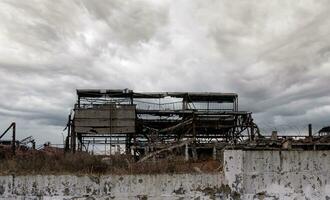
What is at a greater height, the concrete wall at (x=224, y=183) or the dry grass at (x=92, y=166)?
the dry grass at (x=92, y=166)

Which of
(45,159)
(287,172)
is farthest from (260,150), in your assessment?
(45,159)

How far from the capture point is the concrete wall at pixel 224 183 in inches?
532

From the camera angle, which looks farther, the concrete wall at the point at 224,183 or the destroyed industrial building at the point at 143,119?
the destroyed industrial building at the point at 143,119

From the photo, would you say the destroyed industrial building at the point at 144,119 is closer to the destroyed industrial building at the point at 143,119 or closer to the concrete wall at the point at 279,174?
the destroyed industrial building at the point at 143,119

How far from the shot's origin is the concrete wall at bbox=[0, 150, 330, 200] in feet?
44.3

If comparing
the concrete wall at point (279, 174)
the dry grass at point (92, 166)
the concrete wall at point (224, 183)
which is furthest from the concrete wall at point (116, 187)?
the concrete wall at point (279, 174)

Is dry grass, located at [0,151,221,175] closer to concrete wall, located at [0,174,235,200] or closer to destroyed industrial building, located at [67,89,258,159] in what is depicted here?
concrete wall, located at [0,174,235,200]

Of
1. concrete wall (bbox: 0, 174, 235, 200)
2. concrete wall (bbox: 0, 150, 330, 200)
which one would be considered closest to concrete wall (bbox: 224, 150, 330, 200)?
concrete wall (bbox: 0, 150, 330, 200)

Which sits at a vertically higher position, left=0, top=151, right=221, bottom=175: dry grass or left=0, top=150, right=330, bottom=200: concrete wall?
left=0, top=151, right=221, bottom=175: dry grass

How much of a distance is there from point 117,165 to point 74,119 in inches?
549

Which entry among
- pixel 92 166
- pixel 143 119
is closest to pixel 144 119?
pixel 143 119

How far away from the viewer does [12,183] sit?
44.2 ft

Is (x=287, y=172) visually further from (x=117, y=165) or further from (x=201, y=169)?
(x=117, y=165)

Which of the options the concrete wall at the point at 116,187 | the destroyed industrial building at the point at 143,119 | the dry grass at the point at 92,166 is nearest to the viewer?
the concrete wall at the point at 116,187
